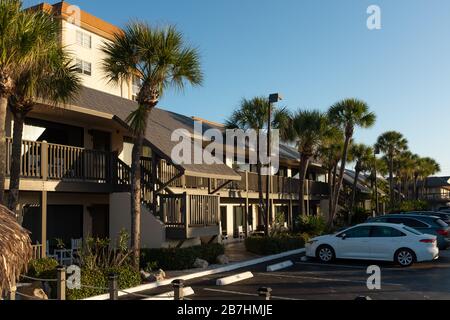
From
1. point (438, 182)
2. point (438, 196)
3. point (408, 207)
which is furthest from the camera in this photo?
point (438, 182)

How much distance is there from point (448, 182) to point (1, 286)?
102433 mm

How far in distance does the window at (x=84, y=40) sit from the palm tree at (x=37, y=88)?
26.0 meters

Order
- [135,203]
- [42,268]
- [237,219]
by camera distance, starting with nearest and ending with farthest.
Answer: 1. [42,268]
2. [135,203]
3. [237,219]

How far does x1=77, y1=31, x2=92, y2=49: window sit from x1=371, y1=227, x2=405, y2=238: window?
28680 mm

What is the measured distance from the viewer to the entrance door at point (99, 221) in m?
20.8

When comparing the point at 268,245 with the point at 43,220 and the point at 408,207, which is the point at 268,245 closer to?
the point at 43,220

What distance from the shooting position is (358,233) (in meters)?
18.0

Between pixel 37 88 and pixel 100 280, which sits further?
pixel 37 88

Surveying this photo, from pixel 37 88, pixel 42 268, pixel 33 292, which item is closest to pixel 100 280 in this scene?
pixel 33 292

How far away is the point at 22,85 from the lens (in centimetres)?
1337

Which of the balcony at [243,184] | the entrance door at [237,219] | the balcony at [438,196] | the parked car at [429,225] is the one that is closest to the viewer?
the balcony at [243,184]

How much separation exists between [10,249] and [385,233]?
13.0 meters

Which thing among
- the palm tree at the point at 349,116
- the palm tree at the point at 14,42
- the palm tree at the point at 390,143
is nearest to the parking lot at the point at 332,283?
the palm tree at the point at 14,42

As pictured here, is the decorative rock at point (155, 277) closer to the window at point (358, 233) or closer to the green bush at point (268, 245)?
the window at point (358, 233)
